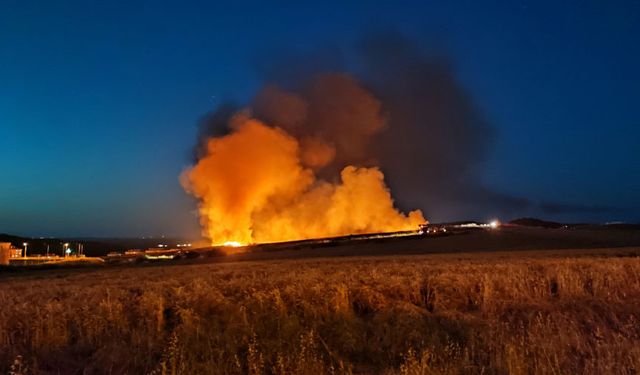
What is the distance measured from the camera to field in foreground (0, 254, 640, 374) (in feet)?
27.1

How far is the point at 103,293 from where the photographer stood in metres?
14.5

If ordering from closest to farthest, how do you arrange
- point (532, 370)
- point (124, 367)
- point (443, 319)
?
1. point (532, 370)
2. point (124, 367)
3. point (443, 319)

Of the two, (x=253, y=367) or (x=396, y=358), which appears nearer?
(x=253, y=367)

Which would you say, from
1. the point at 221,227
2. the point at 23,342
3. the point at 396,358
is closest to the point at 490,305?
the point at 396,358

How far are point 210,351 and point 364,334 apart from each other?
9.00 ft

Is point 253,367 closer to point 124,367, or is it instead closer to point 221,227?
point 124,367

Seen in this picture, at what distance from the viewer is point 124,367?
8422 millimetres

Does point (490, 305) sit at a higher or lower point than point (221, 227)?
lower

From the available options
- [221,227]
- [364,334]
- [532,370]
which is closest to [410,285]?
[364,334]

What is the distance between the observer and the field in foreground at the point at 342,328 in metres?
8.27

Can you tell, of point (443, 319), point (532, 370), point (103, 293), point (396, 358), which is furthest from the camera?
point (103, 293)

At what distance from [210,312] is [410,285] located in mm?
4863

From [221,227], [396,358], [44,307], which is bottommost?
[396,358]

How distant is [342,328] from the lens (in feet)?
32.9
